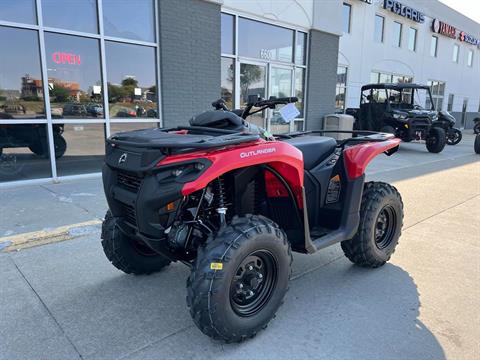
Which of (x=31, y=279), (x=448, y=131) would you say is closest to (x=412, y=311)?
(x=31, y=279)

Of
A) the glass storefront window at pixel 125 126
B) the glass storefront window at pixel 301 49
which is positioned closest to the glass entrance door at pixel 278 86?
the glass storefront window at pixel 301 49

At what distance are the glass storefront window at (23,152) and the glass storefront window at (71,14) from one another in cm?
180

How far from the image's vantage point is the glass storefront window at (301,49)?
10758 millimetres

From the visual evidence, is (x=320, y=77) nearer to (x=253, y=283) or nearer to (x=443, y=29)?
(x=253, y=283)

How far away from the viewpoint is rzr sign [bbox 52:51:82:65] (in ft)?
21.0

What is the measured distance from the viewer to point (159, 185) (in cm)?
201

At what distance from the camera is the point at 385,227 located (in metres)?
3.46

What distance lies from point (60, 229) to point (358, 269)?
323cm

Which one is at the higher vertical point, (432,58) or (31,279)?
(432,58)

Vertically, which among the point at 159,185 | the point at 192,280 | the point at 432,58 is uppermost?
the point at 432,58

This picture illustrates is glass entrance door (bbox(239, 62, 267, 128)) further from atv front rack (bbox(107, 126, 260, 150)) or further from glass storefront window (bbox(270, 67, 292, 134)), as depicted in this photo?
atv front rack (bbox(107, 126, 260, 150))

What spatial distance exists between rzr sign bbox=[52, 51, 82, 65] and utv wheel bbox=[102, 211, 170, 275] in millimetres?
4698

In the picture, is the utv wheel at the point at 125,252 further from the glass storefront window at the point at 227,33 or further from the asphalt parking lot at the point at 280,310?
the glass storefront window at the point at 227,33

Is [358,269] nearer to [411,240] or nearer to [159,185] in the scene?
[411,240]
